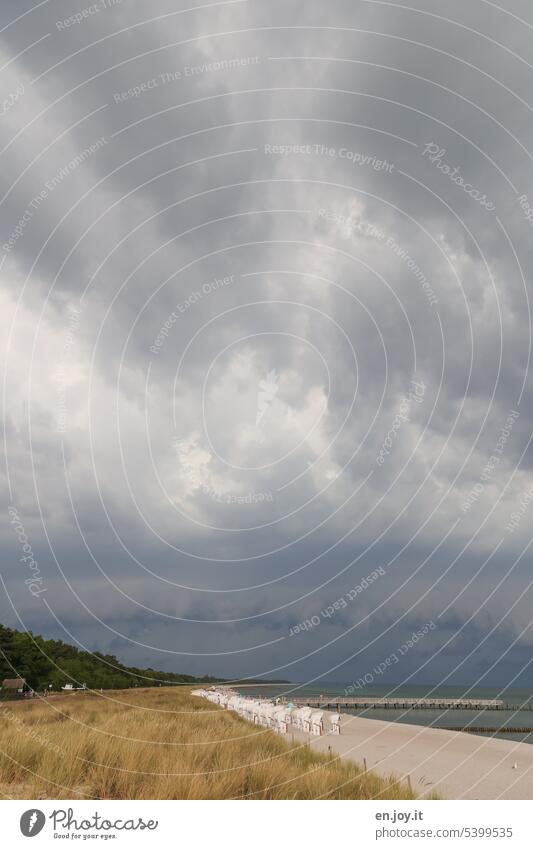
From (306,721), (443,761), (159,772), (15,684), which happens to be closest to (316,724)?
(306,721)

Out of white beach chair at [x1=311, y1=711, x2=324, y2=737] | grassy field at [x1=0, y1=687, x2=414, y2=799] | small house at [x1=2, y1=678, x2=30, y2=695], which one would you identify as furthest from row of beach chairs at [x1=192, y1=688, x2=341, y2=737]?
small house at [x1=2, y1=678, x2=30, y2=695]

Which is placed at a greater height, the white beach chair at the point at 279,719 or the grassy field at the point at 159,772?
the white beach chair at the point at 279,719

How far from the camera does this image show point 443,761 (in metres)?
29.8

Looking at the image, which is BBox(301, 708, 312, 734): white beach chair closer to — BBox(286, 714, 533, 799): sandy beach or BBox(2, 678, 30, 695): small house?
BBox(286, 714, 533, 799): sandy beach

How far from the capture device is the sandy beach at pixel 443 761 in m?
20.2

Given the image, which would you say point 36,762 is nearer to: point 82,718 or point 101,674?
point 82,718

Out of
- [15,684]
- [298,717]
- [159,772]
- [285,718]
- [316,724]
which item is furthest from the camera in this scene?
[15,684]

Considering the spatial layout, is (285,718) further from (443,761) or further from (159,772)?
(159,772)

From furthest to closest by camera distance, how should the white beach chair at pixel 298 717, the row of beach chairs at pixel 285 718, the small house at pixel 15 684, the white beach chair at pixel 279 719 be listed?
the small house at pixel 15 684 → the white beach chair at pixel 298 717 → the row of beach chairs at pixel 285 718 → the white beach chair at pixel 279 719

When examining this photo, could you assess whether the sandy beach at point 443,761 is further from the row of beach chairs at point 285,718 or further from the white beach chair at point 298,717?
the white beach chair at point 298,717

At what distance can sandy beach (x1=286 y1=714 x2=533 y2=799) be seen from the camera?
2022 centimetres

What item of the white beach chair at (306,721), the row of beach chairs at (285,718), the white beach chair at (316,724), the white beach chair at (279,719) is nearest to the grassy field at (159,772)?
the white beach chair at (279,719)

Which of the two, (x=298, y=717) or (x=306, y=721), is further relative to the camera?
(x=298, y=717)
